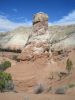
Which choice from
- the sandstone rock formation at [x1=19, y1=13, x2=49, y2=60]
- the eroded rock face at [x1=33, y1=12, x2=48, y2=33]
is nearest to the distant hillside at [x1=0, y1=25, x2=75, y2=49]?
the eroded rock face at [x1=33, y1=12, x2=48, y2=33]

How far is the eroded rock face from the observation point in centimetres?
2719

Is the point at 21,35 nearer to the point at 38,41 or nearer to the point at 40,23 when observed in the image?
the point at 40,23

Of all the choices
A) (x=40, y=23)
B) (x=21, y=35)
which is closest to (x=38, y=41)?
(x=40, y=23)

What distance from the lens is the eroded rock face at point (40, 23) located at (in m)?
27.2

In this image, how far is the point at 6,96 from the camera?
12.2 meters

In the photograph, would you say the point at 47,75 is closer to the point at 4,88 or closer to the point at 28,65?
the point at 28,65

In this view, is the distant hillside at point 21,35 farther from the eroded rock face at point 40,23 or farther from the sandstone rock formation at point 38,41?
the sandstone rock formation at point 38,41

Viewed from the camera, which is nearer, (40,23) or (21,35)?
(40,23)

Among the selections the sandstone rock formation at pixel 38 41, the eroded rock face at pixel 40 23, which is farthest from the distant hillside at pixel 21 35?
the sandstone rock formation at pixel 38 41

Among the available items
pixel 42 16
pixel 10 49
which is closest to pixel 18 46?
pixel 10 49

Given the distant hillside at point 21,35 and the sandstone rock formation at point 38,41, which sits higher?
the distant hillside at point 21,35

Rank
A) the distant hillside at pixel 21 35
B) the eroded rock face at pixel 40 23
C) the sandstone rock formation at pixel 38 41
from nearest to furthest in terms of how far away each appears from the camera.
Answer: the sandstone rock formation at pixel 38 41 → the eroded rock face at pixel 40 23 → the distant hillside at pixel 21 35

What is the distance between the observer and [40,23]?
27250 millimetres

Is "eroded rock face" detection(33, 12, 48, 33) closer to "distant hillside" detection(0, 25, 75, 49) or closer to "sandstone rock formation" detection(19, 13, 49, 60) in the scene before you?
"sandstone rock formation" detection(19, 13, 49, 60)
